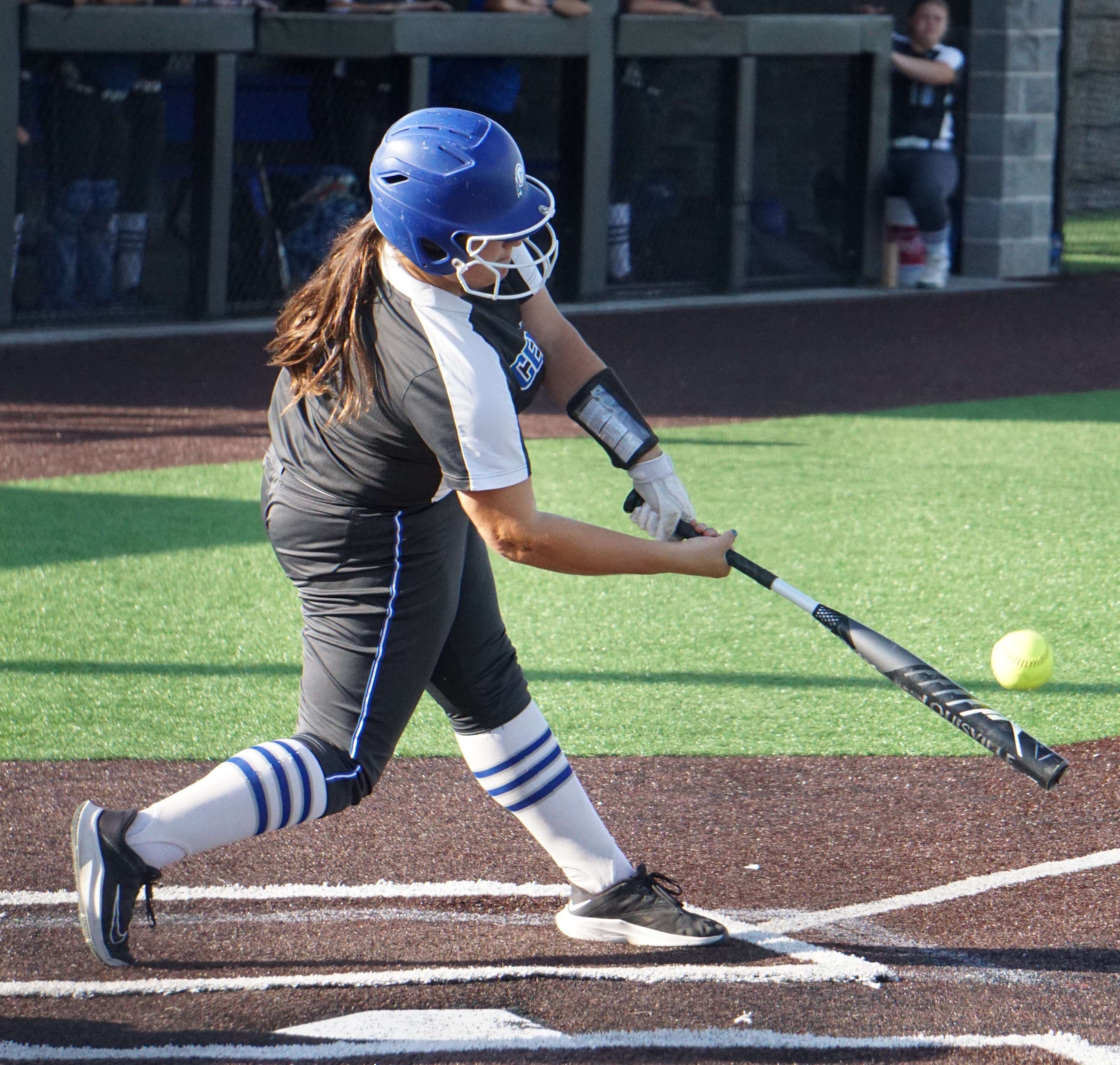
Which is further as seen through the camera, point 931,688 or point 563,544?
point 931,688

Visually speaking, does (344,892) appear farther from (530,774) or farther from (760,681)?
(760,681)

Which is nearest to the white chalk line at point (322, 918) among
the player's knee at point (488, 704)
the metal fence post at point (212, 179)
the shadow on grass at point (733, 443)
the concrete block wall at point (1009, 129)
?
the player's knee at point (488, 704)

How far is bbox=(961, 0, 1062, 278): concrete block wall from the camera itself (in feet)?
46.4

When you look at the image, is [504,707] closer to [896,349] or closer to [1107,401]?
[1107,401]

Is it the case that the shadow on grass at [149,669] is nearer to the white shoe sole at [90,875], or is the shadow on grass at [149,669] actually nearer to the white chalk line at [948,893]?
the white shoe sole at [90,875]

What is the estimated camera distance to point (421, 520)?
319 cm

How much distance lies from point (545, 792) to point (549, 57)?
963 cm

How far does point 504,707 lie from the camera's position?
136 inches

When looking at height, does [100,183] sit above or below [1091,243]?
above

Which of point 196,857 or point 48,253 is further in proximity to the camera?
point 48,253

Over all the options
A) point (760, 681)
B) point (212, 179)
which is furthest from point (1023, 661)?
point (212, 179)

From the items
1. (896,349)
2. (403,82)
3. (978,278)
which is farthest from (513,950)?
(978,278)

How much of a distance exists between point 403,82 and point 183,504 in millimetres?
5438

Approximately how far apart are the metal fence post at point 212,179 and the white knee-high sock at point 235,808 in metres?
8.60
